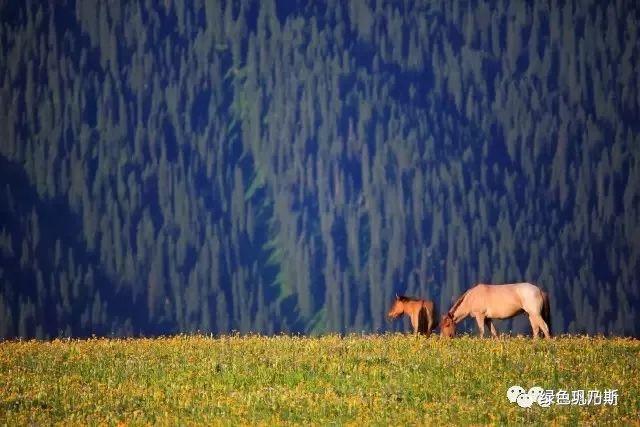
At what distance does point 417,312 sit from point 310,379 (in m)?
13.7

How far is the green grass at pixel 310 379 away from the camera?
16.4 m

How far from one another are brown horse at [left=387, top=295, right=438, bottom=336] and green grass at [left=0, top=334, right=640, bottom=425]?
21.7 ft

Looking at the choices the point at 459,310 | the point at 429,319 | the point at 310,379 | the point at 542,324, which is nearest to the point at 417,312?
the point at 429,319

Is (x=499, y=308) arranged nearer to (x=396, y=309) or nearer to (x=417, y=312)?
(x=417, y=312)

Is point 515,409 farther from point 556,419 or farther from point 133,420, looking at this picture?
point 133,420

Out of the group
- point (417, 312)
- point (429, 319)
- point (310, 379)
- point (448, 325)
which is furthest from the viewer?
point (417, 312)

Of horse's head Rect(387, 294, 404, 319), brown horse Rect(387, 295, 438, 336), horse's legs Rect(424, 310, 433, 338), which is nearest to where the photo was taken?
horse's legs Rect(424, 310, 433, 338)

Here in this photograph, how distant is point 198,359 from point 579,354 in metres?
7.90

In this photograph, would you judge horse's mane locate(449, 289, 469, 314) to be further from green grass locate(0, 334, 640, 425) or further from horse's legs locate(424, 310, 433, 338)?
green grass locate(0, 334, 640, 425)

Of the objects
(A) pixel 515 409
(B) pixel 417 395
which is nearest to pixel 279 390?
(B) pixel 417 395

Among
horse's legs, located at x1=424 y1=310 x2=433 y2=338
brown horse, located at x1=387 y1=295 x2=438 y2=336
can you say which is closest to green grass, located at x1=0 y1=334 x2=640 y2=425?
horse's legs, located at x1=424 y1=310 x2=433 y2=338

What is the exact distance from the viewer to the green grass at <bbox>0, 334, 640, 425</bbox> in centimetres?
1636

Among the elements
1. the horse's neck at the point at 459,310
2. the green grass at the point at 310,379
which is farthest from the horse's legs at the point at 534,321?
the green grass at the point at 310,379

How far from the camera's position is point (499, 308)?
3153 centimetres
